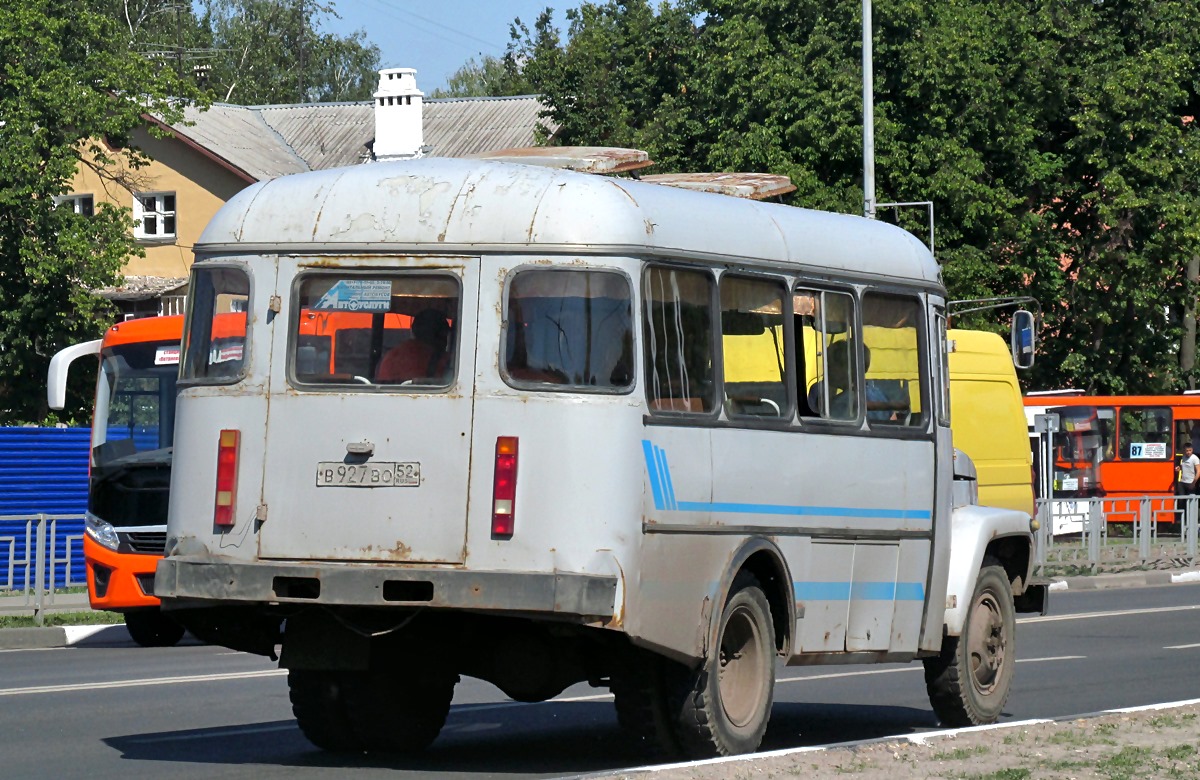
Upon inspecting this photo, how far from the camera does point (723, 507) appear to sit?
9188mm

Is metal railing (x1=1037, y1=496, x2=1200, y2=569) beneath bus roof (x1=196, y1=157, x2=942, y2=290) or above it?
beneath

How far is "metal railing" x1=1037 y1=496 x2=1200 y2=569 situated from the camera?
96.9ft

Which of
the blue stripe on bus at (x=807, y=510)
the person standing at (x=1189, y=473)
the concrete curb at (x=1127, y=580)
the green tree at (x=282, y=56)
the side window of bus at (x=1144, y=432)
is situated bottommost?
the concrete curb at (x=1127, y=580)

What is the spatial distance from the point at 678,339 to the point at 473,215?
1073 millimetres

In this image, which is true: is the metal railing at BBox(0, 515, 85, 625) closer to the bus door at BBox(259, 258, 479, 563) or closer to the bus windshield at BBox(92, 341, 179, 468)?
the bus windshield at BBox(92, 341, 179, 468)

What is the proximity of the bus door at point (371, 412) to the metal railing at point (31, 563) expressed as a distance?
1193 centimetres

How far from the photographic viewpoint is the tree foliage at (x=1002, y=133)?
41250 mm

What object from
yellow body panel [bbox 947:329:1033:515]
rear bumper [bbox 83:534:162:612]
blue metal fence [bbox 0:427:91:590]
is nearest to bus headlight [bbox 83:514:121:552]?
rear bumper [bbox 83:534:162:612]

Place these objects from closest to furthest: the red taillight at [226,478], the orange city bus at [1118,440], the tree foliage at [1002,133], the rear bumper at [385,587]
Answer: the rear bumper at [385,587] < the red taillight at [226,478] < the tree foliage at [1002,133] < the orange city bus at [1118,440]

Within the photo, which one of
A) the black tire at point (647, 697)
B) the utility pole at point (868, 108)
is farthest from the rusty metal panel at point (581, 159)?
the utility pole at point (868, 108)

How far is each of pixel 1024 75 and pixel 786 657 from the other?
116ft

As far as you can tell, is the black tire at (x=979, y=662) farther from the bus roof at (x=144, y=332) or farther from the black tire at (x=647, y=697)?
the bus roof at (x=144, y=332)

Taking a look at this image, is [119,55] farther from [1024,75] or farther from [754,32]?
[1024,75]

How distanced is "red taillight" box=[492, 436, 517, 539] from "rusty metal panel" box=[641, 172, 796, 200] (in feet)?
7.56
